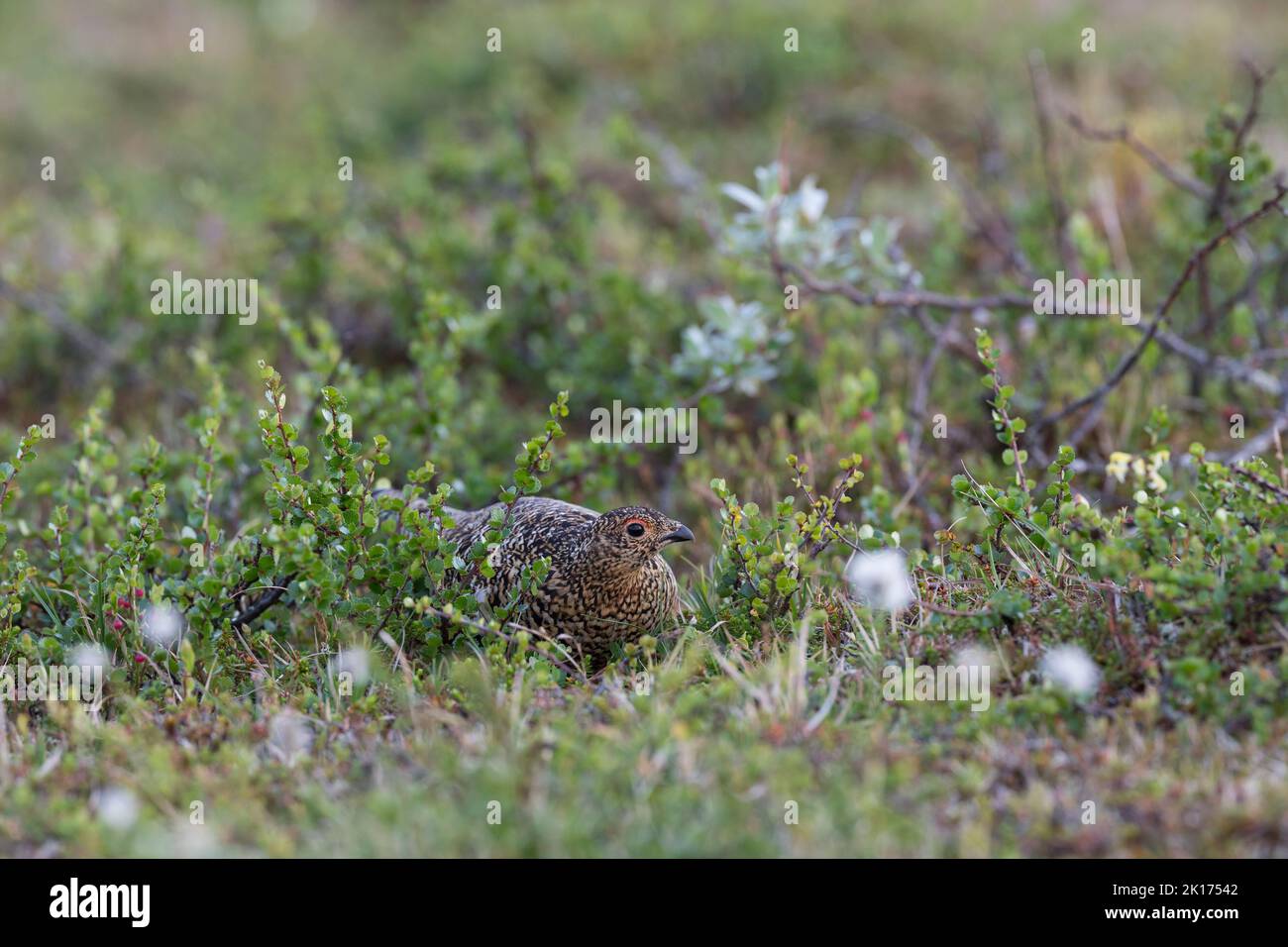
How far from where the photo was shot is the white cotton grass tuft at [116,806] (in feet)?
10.1

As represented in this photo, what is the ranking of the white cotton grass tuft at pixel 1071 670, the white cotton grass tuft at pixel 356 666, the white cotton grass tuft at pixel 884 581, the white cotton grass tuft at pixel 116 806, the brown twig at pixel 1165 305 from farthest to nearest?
the brown twig at pixel 1165 305 → the white cotton grass tuft at pixel 884 581 → the white cotton grass tuft at pixel 356 666 → the white cotton grass tuft at pixel 1071 670 → the white cotton grass tuft at pixel 116 806

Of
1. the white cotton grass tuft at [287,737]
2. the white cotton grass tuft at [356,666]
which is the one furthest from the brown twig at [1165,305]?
the white cotton grass tuft at [287,737]

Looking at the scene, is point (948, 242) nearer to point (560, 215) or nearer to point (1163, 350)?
point (1163, 350)

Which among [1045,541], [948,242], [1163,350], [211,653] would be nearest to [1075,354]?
[1163,350]

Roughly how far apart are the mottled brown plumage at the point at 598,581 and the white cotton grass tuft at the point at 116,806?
127 cm

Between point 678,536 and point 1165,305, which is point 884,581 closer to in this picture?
point 678,536

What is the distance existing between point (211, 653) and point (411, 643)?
638 mm

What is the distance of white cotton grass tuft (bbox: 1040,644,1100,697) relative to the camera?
3.47m

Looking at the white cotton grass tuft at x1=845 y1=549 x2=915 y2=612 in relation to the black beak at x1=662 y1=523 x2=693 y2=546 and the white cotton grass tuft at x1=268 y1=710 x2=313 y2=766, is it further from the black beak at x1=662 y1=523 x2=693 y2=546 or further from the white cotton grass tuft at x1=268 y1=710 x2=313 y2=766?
the white cotton grass tuft at x1=268 y1=710 x2=313 y2=766

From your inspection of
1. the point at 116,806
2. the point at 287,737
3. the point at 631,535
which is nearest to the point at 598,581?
the point at 631,535

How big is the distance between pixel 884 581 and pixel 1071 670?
2.31 ft

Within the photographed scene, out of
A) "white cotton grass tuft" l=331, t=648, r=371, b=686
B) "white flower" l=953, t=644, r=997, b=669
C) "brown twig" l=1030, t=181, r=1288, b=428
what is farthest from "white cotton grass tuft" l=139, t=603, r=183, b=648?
"brown twig" l=1030, t=181, r=1288, b=428

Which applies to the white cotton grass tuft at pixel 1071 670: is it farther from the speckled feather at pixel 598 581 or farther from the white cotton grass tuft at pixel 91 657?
the white cotton grass tuft at pixel 91 657
